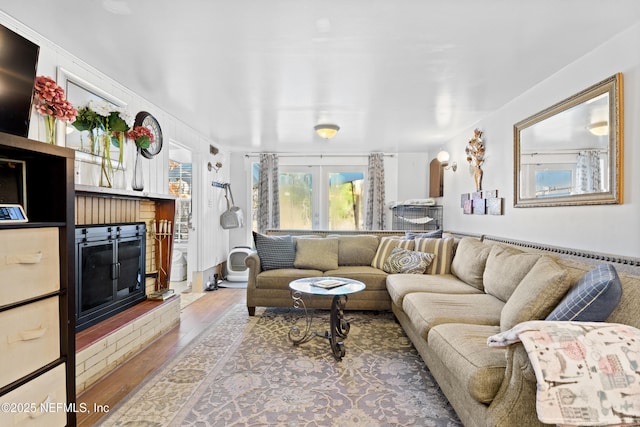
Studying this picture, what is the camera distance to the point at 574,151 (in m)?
2.43

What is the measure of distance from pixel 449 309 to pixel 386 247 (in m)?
1.80

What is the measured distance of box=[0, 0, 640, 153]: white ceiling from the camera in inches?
70.9

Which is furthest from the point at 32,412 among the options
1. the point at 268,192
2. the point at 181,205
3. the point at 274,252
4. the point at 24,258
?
the point at 268,192

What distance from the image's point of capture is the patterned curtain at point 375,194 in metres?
5.95

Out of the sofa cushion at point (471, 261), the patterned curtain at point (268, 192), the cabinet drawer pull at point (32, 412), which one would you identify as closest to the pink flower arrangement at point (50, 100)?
the cabinet drawer pull at point (32, 412)

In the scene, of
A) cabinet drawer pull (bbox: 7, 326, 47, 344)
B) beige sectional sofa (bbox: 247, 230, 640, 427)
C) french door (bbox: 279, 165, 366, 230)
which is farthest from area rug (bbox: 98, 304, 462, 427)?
french door (bbox: 279, 165, 366, 230)

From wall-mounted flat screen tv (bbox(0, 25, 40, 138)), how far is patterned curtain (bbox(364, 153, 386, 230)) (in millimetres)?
4972

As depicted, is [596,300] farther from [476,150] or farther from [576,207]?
[476,150]

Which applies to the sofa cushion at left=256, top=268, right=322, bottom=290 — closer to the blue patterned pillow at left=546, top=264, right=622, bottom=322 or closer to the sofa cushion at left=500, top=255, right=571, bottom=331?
the sofa cushion at left=500, top=255, right=571, bottom=331

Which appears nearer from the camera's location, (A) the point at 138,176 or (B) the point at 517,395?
(B) the point at 517,395

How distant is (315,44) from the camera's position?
7.15 feet

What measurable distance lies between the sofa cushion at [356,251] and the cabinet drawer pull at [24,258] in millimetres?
3137

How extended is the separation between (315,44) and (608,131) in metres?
2.01

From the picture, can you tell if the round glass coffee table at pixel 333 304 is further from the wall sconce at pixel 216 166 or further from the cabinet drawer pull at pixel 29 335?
the wall sconce at pixel 216 166
